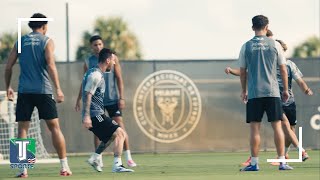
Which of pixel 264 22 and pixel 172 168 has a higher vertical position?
pixel 264 22

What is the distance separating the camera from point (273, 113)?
13609 millimetres

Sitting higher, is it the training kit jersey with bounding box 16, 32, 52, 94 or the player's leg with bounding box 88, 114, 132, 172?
the training kit jersey with bounding box 16, 32, 52, 94

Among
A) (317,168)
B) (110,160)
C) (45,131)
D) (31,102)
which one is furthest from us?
(45,131)

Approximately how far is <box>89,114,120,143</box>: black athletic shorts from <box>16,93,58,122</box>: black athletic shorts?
3.21ft

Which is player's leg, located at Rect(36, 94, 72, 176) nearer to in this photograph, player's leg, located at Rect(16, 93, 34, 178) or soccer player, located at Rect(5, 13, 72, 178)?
soccer player, located at Rect(5, 13, 72, 178)

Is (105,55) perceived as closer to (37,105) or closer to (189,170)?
(37,105)

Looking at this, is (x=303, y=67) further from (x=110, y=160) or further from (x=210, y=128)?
(x=110, y=160)

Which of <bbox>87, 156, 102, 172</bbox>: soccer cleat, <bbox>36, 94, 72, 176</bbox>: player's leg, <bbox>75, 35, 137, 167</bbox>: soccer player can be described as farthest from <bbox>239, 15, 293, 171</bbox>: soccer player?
<bbox>75, 35, 137, 167</bbox>: soccer player

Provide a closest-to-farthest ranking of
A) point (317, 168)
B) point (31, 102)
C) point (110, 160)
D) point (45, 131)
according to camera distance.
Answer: point (31, 102), point (317, 168), point (110, 160), point (45, 131)

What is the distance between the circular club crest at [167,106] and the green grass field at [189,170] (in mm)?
1964

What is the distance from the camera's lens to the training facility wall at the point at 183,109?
2170 centimetres

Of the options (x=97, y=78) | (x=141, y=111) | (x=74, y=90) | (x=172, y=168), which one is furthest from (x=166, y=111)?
(x=97, y=78)

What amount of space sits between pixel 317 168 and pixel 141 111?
24.9ft

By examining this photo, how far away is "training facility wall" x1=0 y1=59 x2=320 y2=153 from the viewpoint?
21.7 meters
